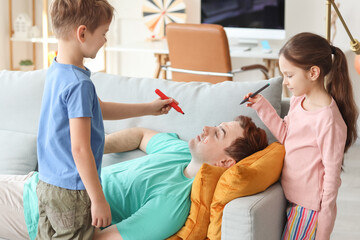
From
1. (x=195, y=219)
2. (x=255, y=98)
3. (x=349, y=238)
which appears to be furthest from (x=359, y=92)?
(x=195, y=219)

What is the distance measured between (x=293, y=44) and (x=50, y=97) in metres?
0.73

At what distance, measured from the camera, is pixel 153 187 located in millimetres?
1756

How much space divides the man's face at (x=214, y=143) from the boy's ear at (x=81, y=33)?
53 centimetres

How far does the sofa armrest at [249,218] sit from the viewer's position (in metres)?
1.50

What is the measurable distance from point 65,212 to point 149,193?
305 mm

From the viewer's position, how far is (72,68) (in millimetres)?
1487

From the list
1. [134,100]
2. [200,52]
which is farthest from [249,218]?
[200,52]

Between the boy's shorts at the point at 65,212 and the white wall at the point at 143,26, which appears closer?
the boy's shorts at the point at 65,212

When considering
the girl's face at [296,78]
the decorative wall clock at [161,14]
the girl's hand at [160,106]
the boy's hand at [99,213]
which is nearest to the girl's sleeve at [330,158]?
the girl's face at [296,78]

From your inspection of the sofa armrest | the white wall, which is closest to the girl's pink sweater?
the sofa armrest

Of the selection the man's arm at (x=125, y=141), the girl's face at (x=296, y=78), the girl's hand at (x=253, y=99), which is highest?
the girl's face at (x=296, y=78)

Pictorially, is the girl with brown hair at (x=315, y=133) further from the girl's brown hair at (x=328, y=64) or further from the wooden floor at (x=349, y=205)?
the wooden floor at (x=349, y=205)

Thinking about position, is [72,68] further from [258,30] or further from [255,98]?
[258,30]

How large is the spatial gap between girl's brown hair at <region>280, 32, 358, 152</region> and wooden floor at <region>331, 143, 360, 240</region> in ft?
3.12
